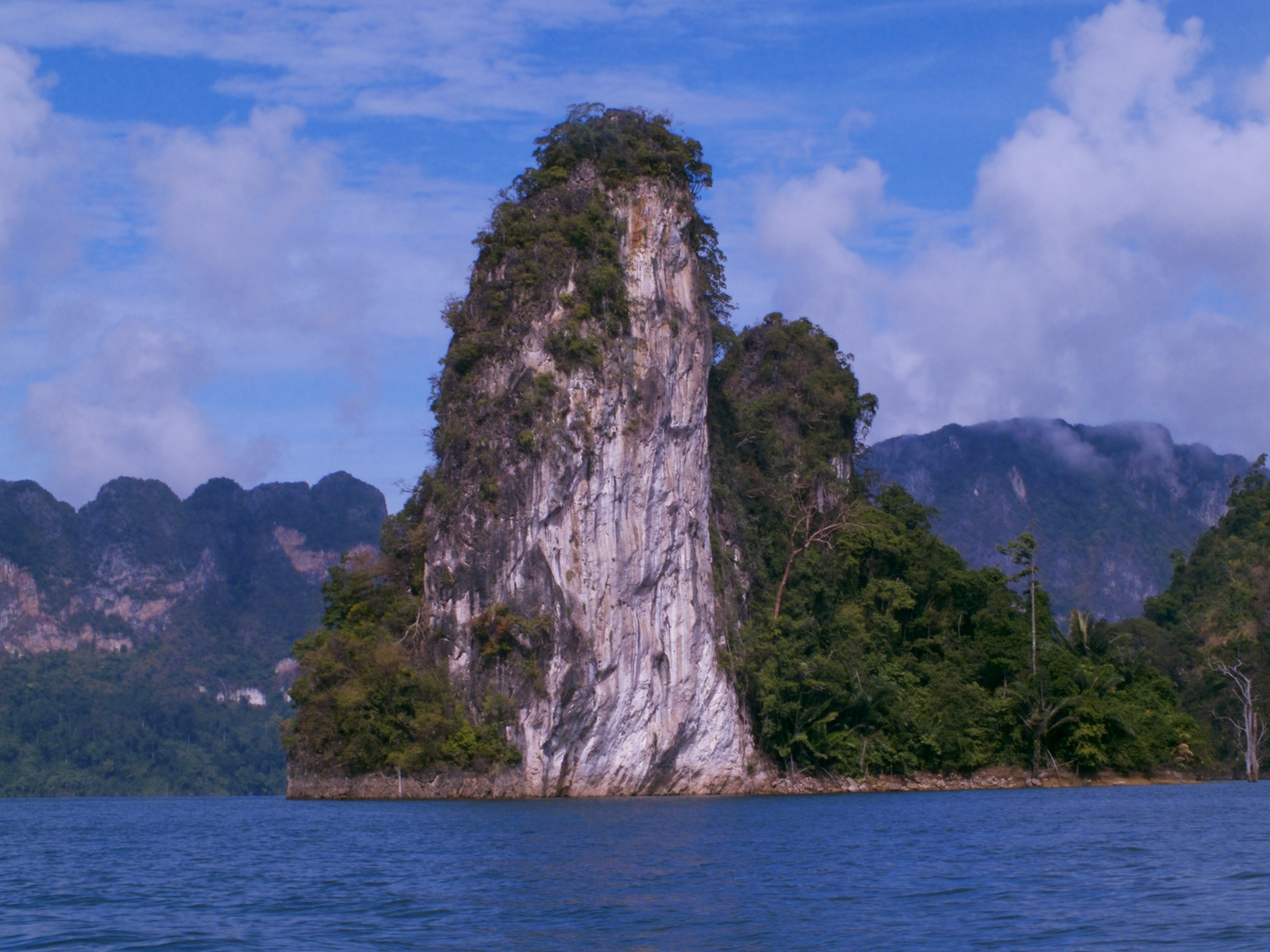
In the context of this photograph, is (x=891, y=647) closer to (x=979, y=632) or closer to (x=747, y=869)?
(x=979, y=632)

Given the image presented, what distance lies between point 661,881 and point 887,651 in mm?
32626

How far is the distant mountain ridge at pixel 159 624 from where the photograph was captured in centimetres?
9969

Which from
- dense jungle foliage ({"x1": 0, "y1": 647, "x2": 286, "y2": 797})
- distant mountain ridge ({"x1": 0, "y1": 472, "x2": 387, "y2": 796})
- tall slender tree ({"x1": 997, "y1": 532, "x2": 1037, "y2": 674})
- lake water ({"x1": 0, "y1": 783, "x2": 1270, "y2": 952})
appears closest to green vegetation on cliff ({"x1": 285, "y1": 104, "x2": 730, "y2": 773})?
lake water ({"x1": 0, "y1": 783, "x2": 1270, "y2": 952})

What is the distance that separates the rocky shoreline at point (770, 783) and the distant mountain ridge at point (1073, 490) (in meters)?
123

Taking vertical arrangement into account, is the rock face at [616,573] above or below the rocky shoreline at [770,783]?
above

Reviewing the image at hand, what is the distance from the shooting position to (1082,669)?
155ft

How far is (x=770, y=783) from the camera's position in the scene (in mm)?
44750

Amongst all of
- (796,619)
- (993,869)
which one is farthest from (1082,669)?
(993,869)

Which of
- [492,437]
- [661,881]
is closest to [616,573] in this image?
[492,437]

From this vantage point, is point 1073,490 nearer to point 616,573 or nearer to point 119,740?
point 119,740

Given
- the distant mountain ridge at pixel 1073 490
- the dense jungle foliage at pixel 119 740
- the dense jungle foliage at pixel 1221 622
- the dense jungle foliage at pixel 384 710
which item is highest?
the distant mountain ridge at pixel 1073 490

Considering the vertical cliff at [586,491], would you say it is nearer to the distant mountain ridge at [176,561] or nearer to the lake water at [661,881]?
the lake water at [661,881]

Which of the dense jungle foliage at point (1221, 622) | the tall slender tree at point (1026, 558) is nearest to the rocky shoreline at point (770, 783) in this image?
the tall slender tree at point (1026, 558)

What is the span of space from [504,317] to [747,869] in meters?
26.4
